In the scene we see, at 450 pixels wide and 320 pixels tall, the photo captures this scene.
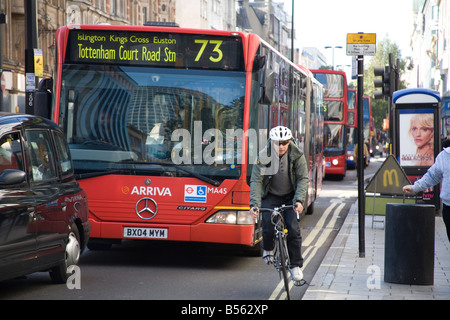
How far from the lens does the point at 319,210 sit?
2145cm

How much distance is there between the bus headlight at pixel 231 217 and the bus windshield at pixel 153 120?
441 mm

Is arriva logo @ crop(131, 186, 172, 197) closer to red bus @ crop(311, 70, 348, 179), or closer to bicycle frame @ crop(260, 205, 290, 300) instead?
bicycle frame @ crop(260, 205, 290, 300)

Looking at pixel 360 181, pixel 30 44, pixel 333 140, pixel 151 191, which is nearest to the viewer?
pixel 151 191

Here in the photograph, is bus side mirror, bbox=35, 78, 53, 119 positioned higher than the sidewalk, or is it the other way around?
bus side mirror, bbox=35, 78, 53, 119

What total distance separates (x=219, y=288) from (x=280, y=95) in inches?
171

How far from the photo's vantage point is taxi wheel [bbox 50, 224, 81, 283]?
9.30 metres

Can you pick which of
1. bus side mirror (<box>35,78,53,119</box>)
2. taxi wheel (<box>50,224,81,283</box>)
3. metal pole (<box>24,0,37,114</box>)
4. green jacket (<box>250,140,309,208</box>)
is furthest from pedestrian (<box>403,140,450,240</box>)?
metal pole (<box>24,0,37,114</box>)

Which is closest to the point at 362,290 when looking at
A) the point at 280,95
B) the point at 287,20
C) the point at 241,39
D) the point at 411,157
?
the point at 241,39

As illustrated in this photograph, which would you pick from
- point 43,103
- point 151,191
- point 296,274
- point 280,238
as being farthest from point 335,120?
point 280,238

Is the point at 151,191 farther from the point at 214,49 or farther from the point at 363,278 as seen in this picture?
the point at 363,278

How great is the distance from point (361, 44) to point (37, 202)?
5.65 m

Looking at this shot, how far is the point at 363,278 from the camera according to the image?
9.85 m

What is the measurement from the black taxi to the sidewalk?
2593 mm

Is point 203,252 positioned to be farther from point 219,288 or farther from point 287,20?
point 287,20
